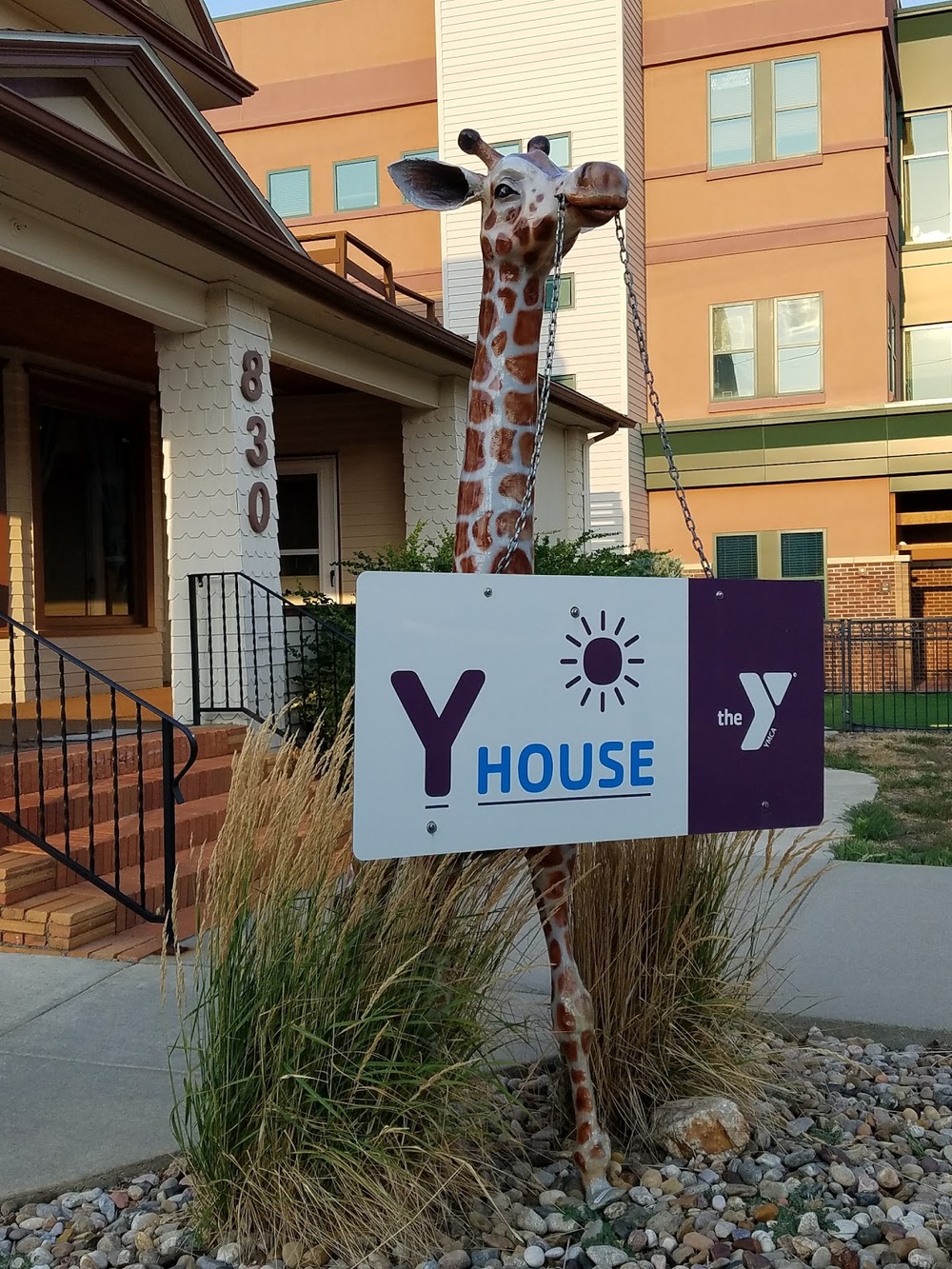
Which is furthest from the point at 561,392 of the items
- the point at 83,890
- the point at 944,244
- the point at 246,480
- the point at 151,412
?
the point at 944,244

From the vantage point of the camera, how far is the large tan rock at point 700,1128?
346 cm

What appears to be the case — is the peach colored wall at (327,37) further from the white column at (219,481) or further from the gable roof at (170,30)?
the white column at (219,481)

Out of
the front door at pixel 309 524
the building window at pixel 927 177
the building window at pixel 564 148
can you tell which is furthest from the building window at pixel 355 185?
→ the front door at pixel 309 524

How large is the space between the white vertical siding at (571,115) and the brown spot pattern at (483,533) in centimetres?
1782

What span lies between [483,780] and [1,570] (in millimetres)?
8083

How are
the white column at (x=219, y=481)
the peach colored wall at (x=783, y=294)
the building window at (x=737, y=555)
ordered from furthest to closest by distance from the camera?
1. the building window at (x=737, y=555)
2. the peach colored wall at (x=783, y=294)
3. the white column at (x=219, y=481)

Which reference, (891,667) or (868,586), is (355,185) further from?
(891,667)

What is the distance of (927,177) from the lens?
2341 centimetres

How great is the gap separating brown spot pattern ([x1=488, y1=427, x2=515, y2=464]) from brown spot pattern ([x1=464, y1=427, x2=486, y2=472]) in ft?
0.09

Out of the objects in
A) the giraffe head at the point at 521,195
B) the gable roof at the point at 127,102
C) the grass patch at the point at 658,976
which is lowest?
the grass patch at the point at 658,976

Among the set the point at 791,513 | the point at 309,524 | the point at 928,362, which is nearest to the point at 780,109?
the point at 928,362

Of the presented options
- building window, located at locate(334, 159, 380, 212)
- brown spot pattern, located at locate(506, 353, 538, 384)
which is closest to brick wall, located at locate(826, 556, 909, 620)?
building window, located at locate(334, 159, 380, 212)

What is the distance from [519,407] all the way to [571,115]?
19.6 metres

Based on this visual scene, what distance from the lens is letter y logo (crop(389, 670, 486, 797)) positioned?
2875 millimetres
